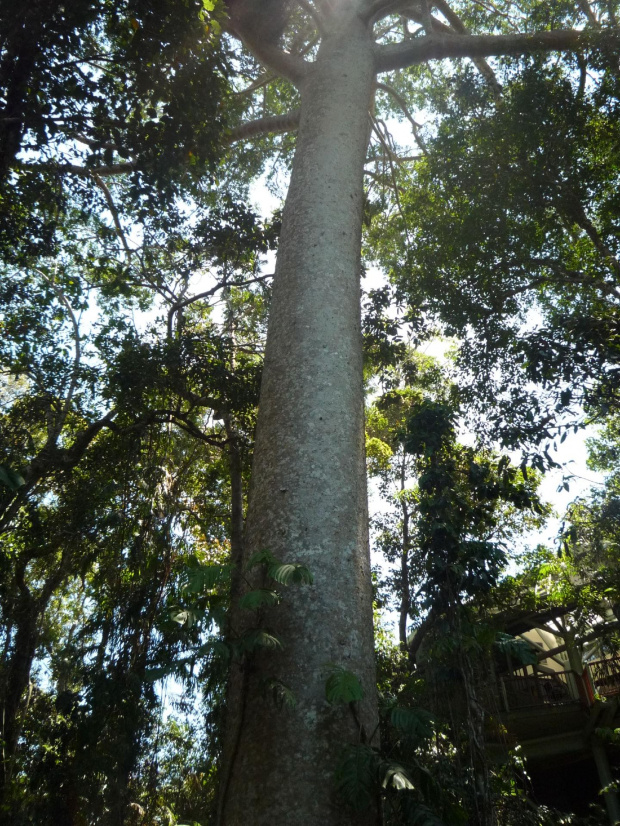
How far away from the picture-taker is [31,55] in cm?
452

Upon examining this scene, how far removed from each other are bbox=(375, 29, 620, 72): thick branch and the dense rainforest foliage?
149 mm

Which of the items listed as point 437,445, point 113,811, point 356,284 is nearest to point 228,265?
point 437,445

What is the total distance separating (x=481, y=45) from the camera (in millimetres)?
6469

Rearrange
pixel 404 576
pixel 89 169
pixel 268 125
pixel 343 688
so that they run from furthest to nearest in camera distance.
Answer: pixel 404 576 < pixel 268 125 < pixel 89 169 < pixel 343 688

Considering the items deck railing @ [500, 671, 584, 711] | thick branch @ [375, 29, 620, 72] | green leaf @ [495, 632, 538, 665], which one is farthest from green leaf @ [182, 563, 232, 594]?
deck railing @ [500, 671, 584, 711]

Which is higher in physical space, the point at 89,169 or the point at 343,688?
the point at 89,169

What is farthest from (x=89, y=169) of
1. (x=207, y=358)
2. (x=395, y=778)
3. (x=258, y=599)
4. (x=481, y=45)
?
(x=395, y=778)

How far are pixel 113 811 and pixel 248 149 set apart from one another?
28.9 ft

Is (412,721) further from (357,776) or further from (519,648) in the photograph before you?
(519,648)

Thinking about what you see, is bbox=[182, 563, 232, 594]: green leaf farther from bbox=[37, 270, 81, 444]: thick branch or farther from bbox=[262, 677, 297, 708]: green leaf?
bbox=[37, 270, 81, 444]: thick branch

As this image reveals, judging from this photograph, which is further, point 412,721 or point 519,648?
point 519,648

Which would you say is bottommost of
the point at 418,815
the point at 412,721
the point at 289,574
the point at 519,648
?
the point at 418,815

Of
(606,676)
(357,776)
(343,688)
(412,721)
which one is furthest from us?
(606,676)

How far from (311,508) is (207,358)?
11.9 ft
